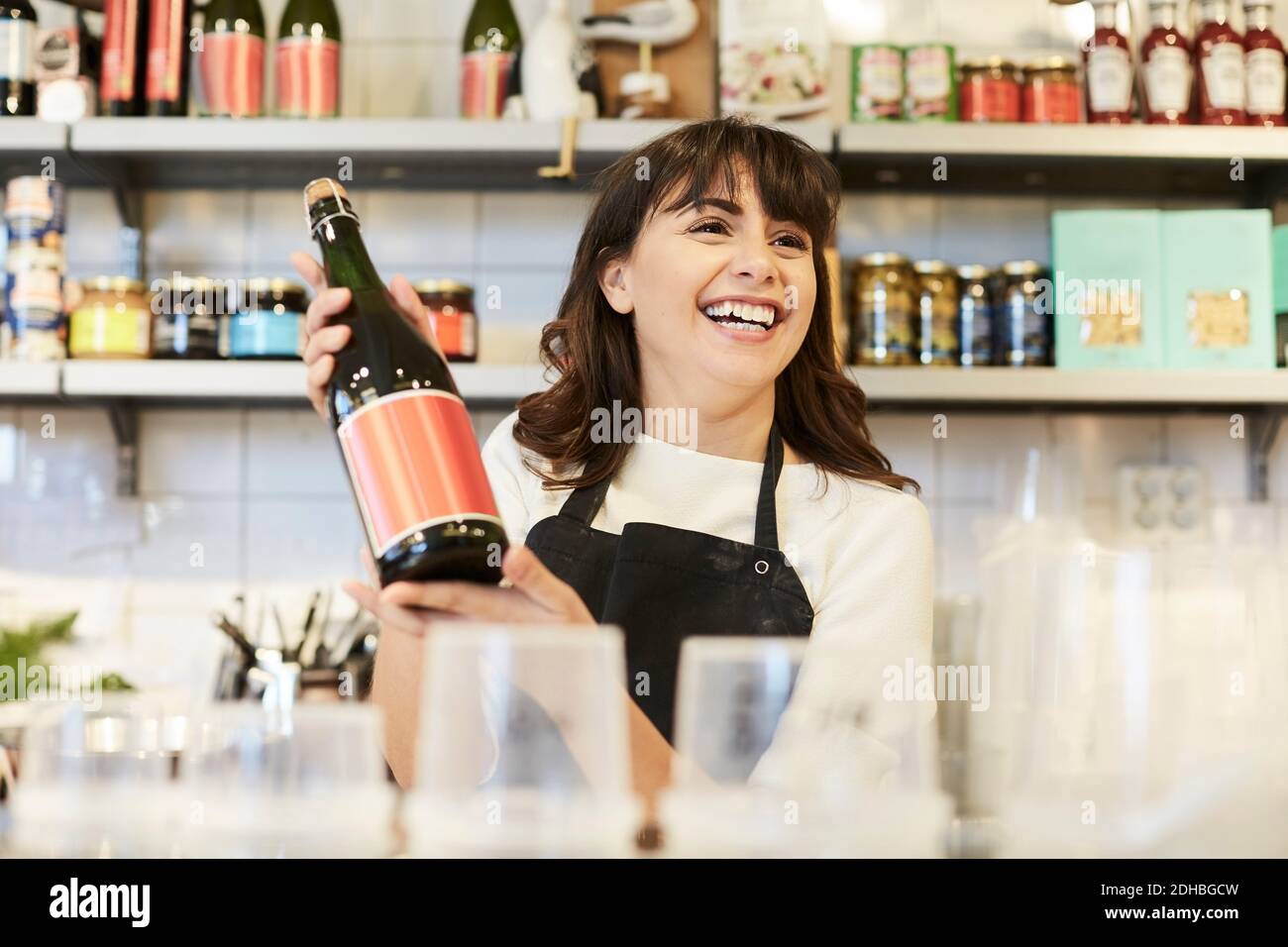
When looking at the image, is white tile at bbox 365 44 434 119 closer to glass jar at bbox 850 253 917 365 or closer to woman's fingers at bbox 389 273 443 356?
glass jar at bbox 850 253 917 365

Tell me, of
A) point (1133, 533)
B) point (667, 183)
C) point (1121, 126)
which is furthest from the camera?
point (1133, 533)

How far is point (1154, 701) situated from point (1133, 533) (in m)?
1.70

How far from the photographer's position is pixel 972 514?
2.10 m

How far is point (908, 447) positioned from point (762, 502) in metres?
1.04

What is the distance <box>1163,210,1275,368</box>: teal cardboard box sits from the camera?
6.16 feet

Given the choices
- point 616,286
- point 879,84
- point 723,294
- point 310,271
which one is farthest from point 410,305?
point 879,84

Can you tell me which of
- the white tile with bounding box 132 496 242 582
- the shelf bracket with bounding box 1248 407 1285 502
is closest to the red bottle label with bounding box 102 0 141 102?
the white tile with bounding box 132 496 242 582

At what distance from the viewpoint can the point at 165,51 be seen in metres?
1.87

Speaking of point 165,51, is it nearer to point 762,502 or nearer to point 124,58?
point 124,58

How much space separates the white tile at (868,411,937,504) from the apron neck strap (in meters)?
0.96

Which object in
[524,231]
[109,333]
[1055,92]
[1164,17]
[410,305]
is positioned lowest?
[410,305]
